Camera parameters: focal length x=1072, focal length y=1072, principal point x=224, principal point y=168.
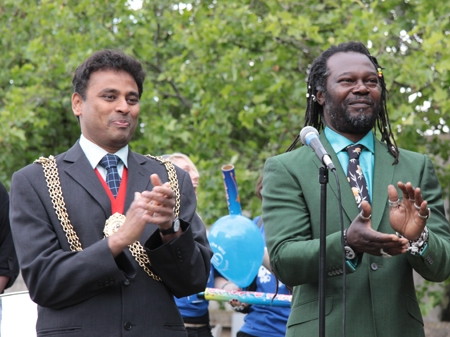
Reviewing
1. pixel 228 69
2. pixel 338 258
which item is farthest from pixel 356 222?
pixel 228 69

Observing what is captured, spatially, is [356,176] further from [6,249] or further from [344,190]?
[6,249]

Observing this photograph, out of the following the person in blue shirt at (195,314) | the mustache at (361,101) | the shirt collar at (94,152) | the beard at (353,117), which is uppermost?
the mustache at (361,101)

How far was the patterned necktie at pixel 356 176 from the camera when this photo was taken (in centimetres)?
472

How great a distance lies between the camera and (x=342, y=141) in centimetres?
488

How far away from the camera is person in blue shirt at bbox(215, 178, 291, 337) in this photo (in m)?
7.35

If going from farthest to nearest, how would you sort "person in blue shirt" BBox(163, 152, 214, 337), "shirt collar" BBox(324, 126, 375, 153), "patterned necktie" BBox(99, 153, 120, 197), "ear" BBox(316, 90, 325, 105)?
"person in blue shirt" BBox(163, 152, 214, 337) → "ear" BBox(316, 90, 325, 105) → "shirt collar" BBox(324, 126, 375, 153) → "patterned necktie" BBox(99, 153, 120, 197)

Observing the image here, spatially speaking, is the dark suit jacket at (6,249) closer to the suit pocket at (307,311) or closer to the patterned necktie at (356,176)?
the suit pocket at (307,311)

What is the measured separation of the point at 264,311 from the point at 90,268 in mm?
3210

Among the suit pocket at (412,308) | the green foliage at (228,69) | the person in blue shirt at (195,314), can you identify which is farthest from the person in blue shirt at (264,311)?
the green foliage at (228,69)

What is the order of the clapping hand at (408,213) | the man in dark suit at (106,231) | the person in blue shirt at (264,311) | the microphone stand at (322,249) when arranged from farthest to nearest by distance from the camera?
the person in blue shirt at (264,311)
the man in dark suit at (106,231)
the clapping hand at (408,213)
the microphone stand at (322,249)

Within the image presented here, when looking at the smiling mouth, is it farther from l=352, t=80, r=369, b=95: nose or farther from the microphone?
l=352, t=80, r=369, b=95: nose

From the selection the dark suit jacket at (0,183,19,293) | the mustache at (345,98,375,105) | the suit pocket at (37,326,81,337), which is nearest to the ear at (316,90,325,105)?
the mustache at (345,98,375,105)

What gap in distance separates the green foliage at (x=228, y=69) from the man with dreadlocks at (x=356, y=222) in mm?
4860

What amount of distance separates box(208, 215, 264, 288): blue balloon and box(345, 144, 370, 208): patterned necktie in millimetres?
2232
